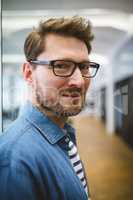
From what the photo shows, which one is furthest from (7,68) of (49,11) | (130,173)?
(130,173)

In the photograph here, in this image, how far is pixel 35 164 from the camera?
0.73m

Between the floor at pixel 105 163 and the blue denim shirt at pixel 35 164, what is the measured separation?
2.12ft

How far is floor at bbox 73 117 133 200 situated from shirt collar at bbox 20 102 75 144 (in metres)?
0.61

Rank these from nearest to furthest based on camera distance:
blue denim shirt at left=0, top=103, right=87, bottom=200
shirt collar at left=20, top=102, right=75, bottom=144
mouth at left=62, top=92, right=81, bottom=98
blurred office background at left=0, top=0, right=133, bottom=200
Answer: blue denim shirt at left=0, top=103, right=87, bottom=200 → shirt collar at left=20, top=102, right=75, bottom=144 → mouth at left=62, top=92, right=81, bottom=98 → blurred office background at left=0, top=0, right=133, bottom=200

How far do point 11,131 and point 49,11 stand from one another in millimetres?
878

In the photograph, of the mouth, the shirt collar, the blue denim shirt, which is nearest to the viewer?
the blue denim shirt

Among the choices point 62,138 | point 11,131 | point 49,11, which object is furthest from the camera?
point 49,11

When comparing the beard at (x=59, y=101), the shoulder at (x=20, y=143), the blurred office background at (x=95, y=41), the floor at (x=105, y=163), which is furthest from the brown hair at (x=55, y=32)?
the floor at (x=105, y=163)

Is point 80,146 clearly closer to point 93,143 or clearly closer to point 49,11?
point 93,143

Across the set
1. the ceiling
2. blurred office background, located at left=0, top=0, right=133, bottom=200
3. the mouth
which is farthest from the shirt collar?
the ceiling

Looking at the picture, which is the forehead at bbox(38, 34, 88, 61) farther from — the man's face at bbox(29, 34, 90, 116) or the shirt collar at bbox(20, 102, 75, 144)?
the shirt collar at bbox(20, 102, 75, 144)

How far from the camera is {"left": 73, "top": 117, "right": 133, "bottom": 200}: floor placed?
4.92 feet

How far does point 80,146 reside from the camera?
4.85ft

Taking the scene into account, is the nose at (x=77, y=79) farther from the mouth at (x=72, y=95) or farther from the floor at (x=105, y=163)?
the floor at (x=105, y=163)
